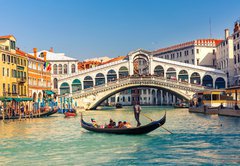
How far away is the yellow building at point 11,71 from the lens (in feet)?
109

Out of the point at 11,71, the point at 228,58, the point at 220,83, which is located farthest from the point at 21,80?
the point at 228,58

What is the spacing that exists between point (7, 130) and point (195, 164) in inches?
493

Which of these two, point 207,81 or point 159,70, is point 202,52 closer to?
point 207,81

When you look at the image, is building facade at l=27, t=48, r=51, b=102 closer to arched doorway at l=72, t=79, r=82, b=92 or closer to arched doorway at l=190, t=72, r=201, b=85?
arched doorway at l=72, t=79, r=82, b=92

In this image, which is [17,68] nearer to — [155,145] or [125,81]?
[125,81]

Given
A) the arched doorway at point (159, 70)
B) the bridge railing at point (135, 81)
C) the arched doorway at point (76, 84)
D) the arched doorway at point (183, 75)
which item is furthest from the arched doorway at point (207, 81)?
the arched doorway at point (76, 84)

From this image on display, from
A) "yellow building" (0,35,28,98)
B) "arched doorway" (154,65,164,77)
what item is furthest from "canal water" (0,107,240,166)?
"arched doorway" (154,65,164,77)

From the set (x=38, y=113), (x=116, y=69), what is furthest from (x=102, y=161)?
(x=116, y=69)

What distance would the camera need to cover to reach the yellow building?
3312 centimetres

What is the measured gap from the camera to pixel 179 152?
1313 cm

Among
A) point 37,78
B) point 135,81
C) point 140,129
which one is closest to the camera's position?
point 140,129

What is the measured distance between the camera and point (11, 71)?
34.7 meters

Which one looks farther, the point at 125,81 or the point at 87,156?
the point at 125,81

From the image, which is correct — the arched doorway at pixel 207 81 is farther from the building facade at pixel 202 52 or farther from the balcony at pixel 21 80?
the balcony at pixel 21 80
